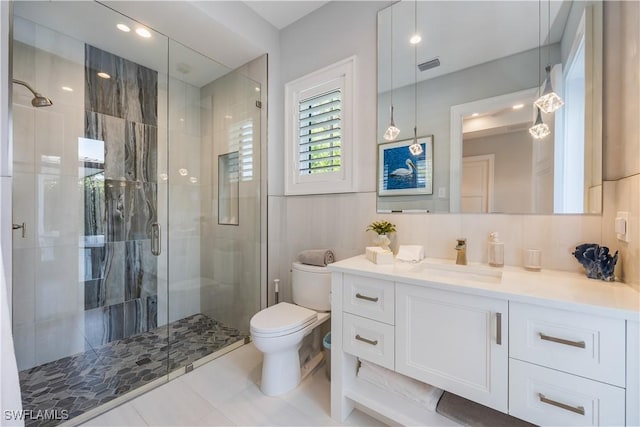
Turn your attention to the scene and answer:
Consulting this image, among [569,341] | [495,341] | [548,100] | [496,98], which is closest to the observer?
[569,341]

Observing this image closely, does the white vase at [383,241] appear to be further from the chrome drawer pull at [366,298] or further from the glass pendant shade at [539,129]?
the glass pendant shade at [539,129]

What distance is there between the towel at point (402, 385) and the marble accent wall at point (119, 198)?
6.69 ft

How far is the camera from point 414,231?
1641 mm

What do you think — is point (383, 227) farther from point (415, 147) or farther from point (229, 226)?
point (229, 226)

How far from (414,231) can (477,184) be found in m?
0.44

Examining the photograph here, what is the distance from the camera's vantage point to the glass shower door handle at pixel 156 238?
88.8 inches

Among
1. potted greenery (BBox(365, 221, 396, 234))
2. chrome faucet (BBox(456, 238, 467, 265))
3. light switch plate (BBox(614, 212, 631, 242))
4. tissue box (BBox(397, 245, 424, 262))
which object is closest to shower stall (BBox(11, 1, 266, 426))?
potted greenery (BBox(365, 221, 396, 234))

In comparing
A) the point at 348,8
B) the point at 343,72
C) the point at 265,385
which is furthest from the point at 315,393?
the point at 348,8

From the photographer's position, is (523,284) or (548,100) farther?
(548,100)

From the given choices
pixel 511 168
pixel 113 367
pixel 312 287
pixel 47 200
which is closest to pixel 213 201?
pixel 47 200

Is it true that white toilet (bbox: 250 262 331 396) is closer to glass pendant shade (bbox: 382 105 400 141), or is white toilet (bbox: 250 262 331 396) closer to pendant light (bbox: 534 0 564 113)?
glass pendant shade (bbox: 382 105 400 141)

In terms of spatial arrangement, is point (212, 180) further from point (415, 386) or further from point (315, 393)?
point (415, 386)

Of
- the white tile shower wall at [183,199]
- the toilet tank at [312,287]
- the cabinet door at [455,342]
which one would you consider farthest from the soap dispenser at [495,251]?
the white tile shower wall at [183,199]

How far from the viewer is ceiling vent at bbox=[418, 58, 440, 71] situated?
1557 mm
